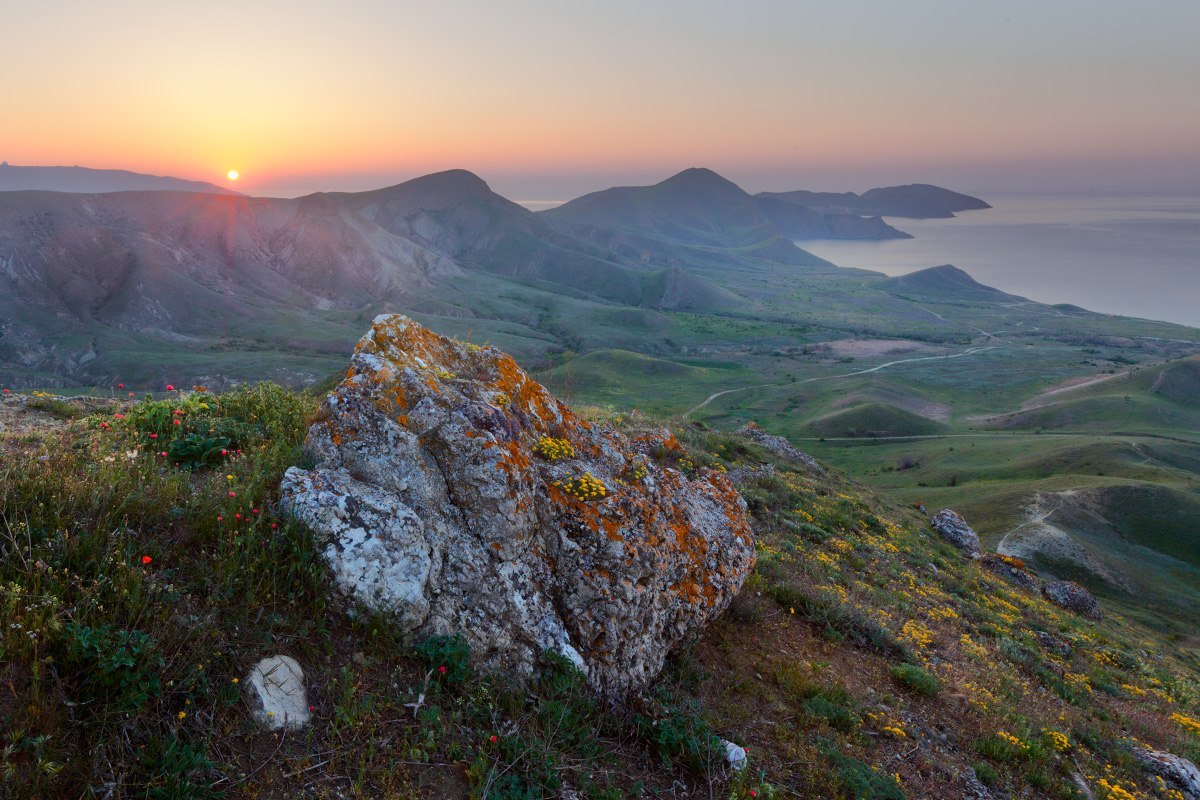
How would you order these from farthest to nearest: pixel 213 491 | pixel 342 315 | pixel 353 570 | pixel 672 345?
1. pixel 672 345
2. pixel 342 315
3. pixel 213 491
4. pixel 353 570

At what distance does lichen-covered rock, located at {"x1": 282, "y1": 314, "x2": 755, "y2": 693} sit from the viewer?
213 inches

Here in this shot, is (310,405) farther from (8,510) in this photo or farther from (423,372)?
(8,510)

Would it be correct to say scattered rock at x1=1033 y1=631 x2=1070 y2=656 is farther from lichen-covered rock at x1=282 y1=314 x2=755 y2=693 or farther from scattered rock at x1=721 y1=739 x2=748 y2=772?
scattered rock at x1=721 y1=739 x2=748 y2=772

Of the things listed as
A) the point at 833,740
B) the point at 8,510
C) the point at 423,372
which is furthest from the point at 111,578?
the point at 833,740

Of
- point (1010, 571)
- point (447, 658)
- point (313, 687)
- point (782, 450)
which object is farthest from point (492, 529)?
point (782, 450)

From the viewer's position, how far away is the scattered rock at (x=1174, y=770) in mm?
9062

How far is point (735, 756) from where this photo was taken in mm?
5645

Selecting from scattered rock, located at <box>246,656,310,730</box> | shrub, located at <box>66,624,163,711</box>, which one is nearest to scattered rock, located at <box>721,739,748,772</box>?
scattered rock, located at <box>246,656,310,730</box>

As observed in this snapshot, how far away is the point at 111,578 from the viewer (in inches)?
165

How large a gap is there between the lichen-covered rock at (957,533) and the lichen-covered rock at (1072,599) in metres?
2.73

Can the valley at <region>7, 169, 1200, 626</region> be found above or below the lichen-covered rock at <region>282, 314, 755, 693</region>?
below

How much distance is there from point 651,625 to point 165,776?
175 inches

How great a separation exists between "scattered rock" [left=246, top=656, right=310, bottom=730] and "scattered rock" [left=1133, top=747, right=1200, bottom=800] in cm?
1267

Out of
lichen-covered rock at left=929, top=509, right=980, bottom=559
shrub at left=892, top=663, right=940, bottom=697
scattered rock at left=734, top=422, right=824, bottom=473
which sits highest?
shrub at left=892, top=663, right=940, bottom=697
